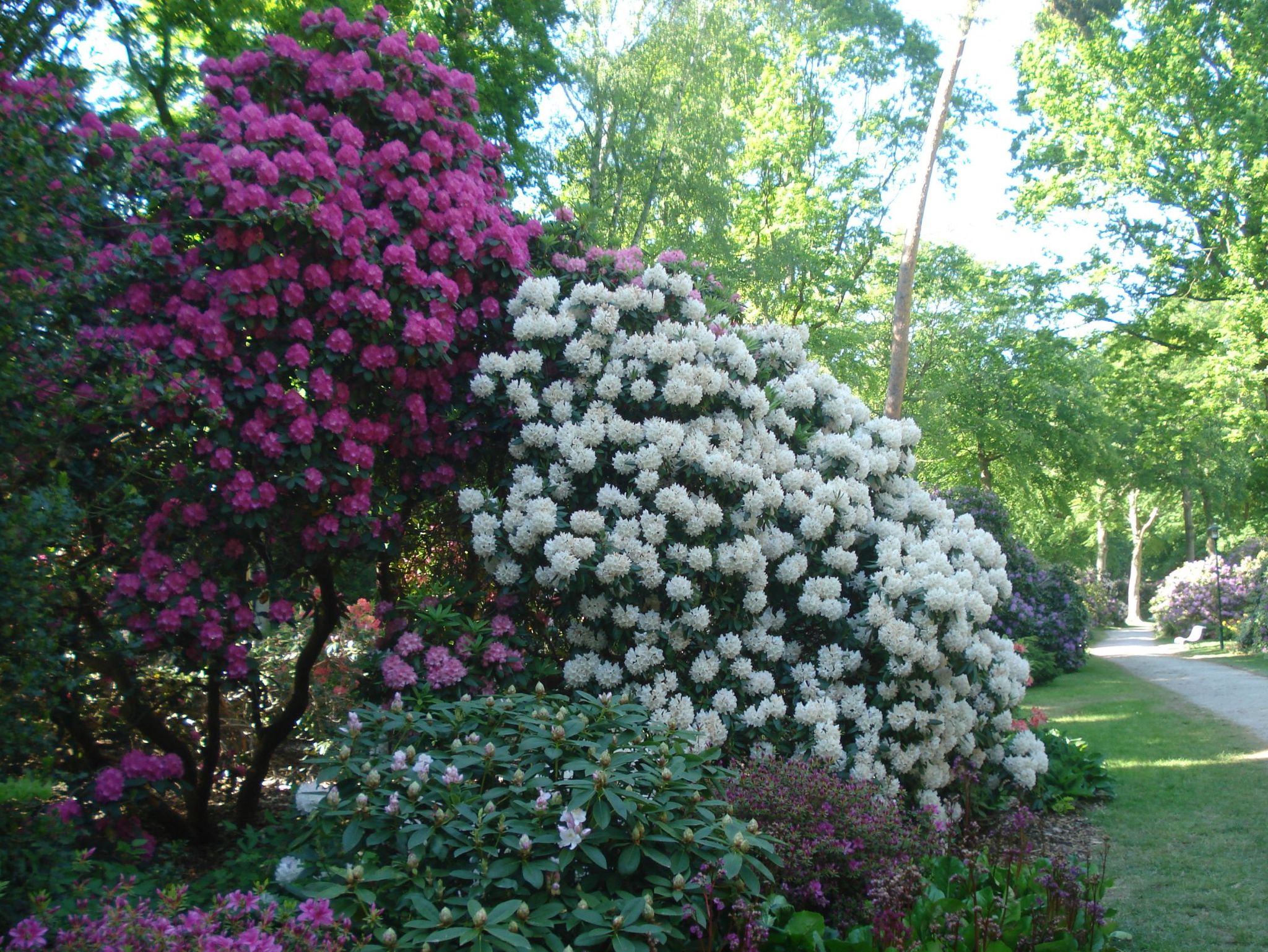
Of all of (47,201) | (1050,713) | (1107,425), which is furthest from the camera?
(1107,425)

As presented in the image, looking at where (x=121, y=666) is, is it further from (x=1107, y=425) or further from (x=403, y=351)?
(x=1107, y=425)

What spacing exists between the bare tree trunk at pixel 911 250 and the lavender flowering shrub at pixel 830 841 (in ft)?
34.2

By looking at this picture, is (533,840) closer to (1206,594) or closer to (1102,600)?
(1206,594)

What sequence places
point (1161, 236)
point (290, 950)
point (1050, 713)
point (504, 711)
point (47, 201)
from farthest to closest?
point (1161, 236), point (1050, 713), point (504, 711), point (47, 201), point (290, 950)

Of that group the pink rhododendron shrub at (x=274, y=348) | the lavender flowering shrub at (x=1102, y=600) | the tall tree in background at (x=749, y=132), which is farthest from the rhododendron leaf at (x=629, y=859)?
the lavender flowering shrub at (x=1102, y=600)

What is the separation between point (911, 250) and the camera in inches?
546

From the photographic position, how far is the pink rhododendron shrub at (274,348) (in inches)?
172

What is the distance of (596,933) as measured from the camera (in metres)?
2.68

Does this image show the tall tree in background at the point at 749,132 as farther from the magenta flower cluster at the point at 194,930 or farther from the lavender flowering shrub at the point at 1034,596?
the magenta flower cluster at the point at 194,930

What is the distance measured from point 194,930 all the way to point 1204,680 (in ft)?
47.0

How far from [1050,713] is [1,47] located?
11.0 metres

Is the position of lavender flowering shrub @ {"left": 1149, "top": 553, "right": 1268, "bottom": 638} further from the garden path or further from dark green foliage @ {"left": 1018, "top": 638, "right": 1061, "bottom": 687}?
dark green foliage @ {"left": 1018, "top": 638, "right": 1061, "bottom": 687}

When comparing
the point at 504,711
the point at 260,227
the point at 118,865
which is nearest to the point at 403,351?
the point at 260,227

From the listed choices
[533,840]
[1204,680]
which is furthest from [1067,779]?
[1204,680]
